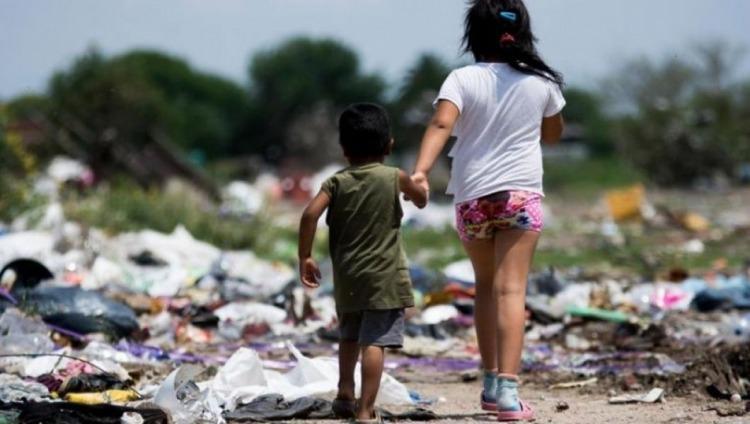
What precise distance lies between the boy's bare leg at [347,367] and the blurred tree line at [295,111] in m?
4.91

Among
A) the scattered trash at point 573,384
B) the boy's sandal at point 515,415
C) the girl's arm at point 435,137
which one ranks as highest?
the girl's arm at point 435,137

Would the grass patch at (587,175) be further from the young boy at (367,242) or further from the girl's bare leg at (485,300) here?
the young boy at (367,242)

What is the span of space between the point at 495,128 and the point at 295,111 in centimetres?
7535

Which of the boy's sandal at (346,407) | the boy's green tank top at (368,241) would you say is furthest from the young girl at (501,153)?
the boy's sandal at (346,407)

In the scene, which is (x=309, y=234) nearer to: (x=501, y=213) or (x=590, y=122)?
(x=501, y=213)

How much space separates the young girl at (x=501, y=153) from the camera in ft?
15.8

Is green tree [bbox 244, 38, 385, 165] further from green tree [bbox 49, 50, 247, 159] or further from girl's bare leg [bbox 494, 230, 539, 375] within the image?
girl's bare leg [bbox 494, 230, 539, 375]

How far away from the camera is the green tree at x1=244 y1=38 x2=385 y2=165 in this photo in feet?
259

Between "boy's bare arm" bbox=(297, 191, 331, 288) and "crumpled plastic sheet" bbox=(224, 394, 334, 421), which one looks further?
"crumpled plastic sheet" bbox=(224, 394, 334, 421)

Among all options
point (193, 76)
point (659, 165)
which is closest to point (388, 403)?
point (659, 165)

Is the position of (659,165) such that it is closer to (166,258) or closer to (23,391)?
(166,258)

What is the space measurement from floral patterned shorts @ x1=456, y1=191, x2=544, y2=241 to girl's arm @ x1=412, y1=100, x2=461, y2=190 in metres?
0.28

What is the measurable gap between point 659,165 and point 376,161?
3160 centimetres

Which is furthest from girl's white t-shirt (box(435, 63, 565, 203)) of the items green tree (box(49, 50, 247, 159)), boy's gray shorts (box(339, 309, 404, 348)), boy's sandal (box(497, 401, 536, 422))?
green tree (box(49, 50, 247, 159))
